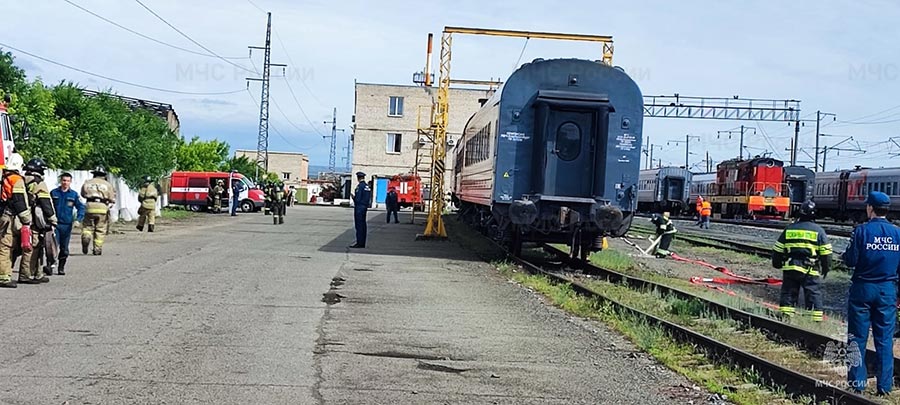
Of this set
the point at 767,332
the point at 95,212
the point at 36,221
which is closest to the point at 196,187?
the point at 95,212

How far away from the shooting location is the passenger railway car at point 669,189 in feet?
184

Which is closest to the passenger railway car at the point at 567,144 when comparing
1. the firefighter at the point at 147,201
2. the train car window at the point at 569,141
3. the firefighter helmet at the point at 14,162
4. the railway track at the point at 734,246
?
the train car window at the point at 569,141

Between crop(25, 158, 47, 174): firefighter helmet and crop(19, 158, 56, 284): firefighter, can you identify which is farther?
crop(25, 158, 47, 174): firefighter helmet

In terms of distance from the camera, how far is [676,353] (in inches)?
351

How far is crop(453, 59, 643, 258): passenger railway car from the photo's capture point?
16250 millimetres

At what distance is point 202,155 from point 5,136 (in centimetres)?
4448

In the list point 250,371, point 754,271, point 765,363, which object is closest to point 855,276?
point 765,363

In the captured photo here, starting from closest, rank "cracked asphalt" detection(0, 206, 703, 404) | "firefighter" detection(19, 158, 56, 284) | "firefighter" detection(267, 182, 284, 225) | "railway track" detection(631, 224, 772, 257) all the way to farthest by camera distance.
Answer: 1. "cracked asphalt" detection(0, 206, 703, 404)
2. "firefighter" detection(19, 158, 56, 284)
3. "railway track" detection(631, 224, 772, 257)
4. "firefighter" detection(267, 182, 284, 225)

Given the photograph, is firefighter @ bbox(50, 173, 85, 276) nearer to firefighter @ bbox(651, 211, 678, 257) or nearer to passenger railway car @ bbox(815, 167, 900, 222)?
firefighter @ bbox(651, 211, 678, 257)

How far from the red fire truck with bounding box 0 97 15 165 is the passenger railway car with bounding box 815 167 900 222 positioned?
3621cm

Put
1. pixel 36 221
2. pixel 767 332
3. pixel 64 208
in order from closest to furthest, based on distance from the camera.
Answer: pixel 767 332, pixel 36 221, pixel 64 208

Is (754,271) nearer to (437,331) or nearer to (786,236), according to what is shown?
(786,236)

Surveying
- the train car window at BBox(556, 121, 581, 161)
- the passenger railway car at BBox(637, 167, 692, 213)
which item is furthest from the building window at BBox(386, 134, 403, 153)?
the train car window at BBox(556, 121, 581, 161)

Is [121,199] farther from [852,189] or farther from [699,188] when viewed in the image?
[699,188]
